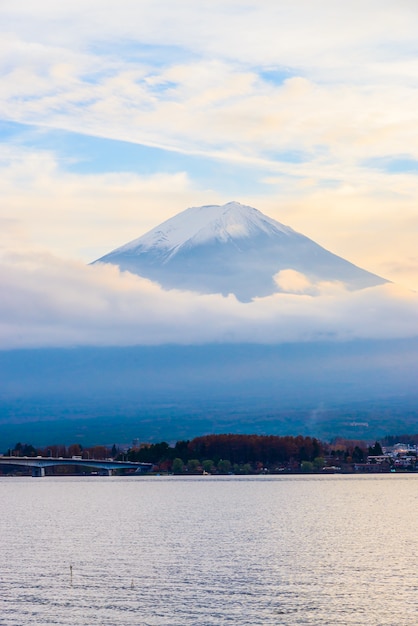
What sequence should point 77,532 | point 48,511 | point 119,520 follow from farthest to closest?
point 48,511, point 119,520, point 77,532

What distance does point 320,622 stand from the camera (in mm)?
53219

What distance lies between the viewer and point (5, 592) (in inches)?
2438

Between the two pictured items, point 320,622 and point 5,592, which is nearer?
point 320,622

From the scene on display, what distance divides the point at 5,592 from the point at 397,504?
8350 cm

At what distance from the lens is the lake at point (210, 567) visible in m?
55.8

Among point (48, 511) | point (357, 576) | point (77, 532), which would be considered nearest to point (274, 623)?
point (357, 576)

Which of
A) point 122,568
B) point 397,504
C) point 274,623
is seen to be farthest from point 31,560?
point 397,504

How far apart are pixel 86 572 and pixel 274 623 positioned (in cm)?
1916

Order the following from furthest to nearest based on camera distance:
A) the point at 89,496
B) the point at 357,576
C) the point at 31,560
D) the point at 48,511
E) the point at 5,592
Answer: the point at 89,496, the point at 48,511, the point at 31,560, the point at 357,576, the point at 5,592

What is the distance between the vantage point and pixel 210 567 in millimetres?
71438

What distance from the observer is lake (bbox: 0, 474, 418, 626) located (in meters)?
55.8

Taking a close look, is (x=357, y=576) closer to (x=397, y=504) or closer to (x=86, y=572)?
(x=86, y=572)

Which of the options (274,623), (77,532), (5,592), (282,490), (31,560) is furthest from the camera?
(282,490)

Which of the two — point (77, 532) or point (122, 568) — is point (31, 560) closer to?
point (122, 568)
